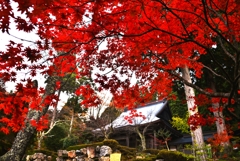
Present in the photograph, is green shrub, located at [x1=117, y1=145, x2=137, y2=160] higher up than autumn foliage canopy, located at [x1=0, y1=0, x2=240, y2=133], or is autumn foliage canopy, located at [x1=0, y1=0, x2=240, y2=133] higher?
autumn foliage canopy, located at [x1=0, y1=0, x2=240, y2=133]

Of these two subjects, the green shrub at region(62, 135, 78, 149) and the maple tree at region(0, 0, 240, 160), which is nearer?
the maple tree at region(0, 0, 240, 160)

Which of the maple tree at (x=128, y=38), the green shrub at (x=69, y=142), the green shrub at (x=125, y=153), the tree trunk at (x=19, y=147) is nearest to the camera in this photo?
the maple tree at (x=128, y=38)

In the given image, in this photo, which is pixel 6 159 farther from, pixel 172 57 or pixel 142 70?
pixel 172 57

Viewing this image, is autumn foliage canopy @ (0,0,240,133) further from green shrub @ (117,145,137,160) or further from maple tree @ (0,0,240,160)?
green shrub @ (117,145,137,160)

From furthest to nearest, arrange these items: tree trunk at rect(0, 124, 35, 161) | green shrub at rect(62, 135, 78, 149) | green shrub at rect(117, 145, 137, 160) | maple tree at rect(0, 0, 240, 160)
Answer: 1. green shrub at rect(62, 135, 78, 149)
2. green shrub at rect(117, 145, 137, 160)
3. tree trunk at rect(0, 124, 35, 161)
4. maple tree at rect(0, 0, 240, 160)

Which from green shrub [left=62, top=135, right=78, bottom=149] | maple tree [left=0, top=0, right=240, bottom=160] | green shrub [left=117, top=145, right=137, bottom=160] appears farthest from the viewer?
green shrub [left=62, top=135, right=78, bottom=149]

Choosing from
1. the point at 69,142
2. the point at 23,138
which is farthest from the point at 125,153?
the point at 69,142

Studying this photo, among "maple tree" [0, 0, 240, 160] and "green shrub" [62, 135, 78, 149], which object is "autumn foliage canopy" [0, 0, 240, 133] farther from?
"green shrub" [62, 135, 78, 149]

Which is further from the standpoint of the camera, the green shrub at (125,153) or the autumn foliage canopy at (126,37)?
the green shrub at (125,153)

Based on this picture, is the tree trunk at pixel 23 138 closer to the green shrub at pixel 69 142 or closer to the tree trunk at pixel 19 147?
the tree trunk at pixel 19 147

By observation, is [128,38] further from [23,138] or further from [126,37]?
[23,138]

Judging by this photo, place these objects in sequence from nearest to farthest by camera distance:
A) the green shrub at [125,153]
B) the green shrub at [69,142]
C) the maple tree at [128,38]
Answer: the maple tree at [128,38]
the green shrub at [125,153]
the green shrub at [69,142]

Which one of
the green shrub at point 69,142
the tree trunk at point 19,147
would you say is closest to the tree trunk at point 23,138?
the tree trunk at point 19,147

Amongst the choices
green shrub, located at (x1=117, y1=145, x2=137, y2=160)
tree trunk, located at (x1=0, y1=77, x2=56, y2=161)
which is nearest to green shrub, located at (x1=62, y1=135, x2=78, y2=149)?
green shrub, located at (x1=117, y1=145, x2=137, y2=160)
